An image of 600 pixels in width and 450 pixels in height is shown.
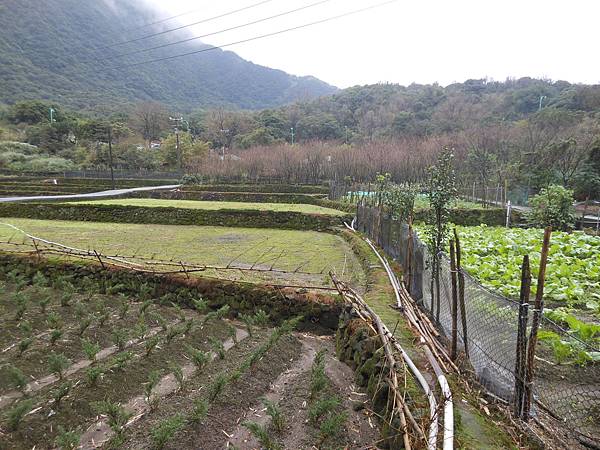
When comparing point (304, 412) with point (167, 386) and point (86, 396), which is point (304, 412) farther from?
point (86, 396)

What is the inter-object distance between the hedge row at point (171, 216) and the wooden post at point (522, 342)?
550 inches

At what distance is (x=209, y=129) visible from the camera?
73.9m

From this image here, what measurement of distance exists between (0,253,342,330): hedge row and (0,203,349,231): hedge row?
882 cm

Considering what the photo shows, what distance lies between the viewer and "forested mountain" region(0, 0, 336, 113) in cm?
9179

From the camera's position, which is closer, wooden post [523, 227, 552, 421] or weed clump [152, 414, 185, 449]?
wooden post [523, 227, 552, 421]

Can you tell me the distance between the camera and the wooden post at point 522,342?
3.34 meters

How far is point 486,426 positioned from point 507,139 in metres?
34.8

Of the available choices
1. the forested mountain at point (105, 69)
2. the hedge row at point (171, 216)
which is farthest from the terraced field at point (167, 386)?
the forested mountain at point (105, 69)

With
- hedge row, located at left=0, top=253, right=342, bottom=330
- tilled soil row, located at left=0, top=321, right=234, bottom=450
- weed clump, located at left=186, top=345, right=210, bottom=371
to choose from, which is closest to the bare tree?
hedge row, located at left=0, top=253, right=342, bottom=330

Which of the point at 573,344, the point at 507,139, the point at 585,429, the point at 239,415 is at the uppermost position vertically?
the point at 507,139

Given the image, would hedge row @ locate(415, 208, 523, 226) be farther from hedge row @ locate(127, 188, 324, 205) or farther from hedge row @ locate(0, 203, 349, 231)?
hedge row @ locate(127, 188, 324, 205)

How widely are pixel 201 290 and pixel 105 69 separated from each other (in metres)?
122

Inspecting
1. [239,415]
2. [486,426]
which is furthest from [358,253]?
[486,426]

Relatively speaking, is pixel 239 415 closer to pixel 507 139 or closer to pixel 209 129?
pixel 507 139
